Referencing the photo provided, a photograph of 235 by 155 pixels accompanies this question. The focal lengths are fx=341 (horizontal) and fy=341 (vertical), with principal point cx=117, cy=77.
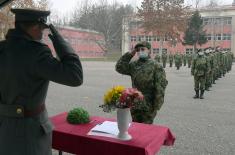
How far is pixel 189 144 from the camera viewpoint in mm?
5973

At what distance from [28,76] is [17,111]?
0.93 ft

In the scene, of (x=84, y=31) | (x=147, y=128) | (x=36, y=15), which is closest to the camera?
(x=36, y=15)

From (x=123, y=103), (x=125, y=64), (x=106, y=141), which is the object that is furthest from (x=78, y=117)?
(x=125, y=64)

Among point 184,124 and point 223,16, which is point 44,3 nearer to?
point 184,124

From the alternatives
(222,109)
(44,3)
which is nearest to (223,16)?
(44,3)

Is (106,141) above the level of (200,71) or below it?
below

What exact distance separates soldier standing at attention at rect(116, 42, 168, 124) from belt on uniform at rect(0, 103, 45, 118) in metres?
2.17

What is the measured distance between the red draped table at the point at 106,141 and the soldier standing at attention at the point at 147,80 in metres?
Answer: 1.02

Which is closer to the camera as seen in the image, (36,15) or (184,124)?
(36,15)

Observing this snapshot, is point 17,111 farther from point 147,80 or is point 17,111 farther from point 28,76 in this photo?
point 147,80

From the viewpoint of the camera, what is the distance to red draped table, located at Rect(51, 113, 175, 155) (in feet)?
9.93

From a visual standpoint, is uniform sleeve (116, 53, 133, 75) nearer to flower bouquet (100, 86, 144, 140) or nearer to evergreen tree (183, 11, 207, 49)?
flower bouquet (100, 86, 144, 140)

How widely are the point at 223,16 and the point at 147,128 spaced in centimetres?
6686

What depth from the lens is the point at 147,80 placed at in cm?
459
